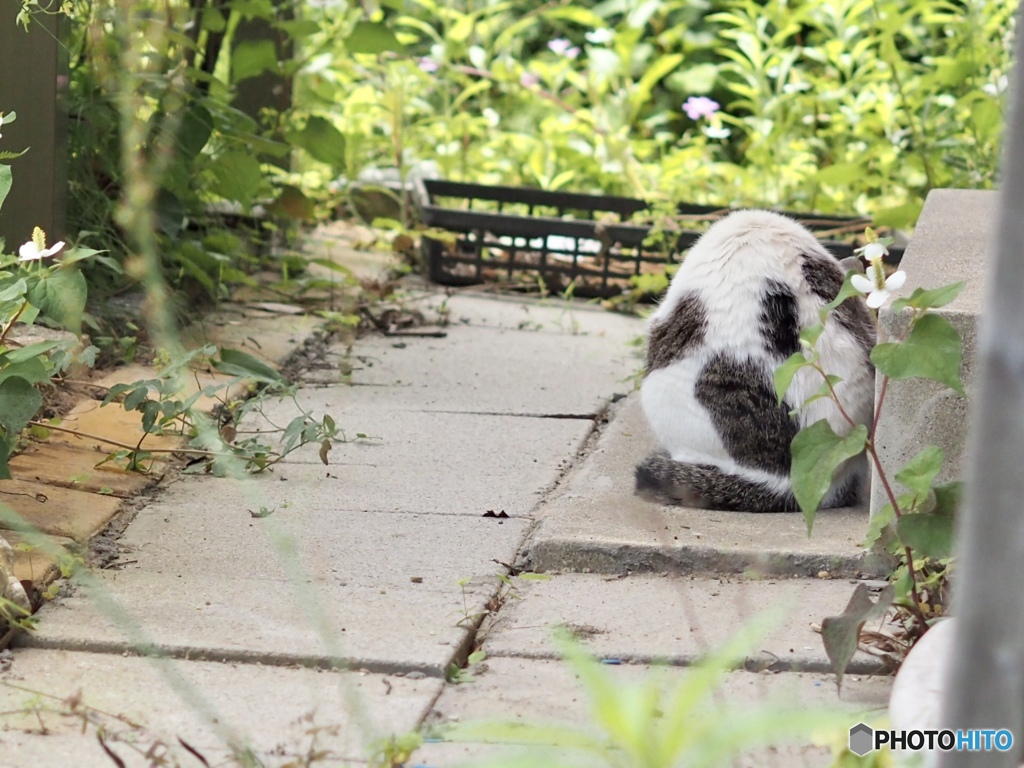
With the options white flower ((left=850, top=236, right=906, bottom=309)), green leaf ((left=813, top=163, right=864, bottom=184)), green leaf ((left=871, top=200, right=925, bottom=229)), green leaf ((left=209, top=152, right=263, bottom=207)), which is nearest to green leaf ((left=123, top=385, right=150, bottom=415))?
green leaf ((left=209, top=152, right=263, bottom=207))

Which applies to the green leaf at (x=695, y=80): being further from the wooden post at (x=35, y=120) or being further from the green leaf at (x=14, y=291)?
the green leaf at (x=14, y=291)

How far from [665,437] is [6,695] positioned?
152cm

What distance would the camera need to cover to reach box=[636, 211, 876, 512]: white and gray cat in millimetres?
2617

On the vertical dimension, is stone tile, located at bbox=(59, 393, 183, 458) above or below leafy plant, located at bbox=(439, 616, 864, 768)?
below

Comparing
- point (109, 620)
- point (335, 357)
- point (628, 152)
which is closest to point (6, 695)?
point (109, 620)

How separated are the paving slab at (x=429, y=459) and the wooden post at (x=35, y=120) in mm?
791

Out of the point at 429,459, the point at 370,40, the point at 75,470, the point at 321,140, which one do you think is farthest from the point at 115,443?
the point at 370,40

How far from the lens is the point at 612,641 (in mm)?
2045

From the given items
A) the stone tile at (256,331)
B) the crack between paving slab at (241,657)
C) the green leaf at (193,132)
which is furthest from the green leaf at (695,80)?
the crack between paving slab at (241,657)

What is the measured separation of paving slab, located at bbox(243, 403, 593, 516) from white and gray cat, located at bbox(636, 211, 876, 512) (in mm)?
354

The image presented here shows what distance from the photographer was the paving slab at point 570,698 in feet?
5.49

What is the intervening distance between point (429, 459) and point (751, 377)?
842 mm

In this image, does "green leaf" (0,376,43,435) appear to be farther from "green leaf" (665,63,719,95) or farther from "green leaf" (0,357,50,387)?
"green leaf" (665,63,719,95)

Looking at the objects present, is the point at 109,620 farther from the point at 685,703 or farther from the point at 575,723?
the point at 685,703
